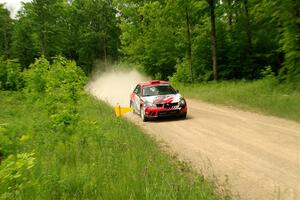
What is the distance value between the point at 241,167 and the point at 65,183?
369 centimetres

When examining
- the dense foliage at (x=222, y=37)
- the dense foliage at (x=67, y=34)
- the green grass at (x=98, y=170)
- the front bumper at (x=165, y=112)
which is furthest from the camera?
the dense foliage at (x=67, y=34)

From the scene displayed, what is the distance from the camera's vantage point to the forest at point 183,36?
20609mm

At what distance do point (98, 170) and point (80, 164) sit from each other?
0.80 metres

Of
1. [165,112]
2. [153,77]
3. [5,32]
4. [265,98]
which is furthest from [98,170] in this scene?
[5,32]

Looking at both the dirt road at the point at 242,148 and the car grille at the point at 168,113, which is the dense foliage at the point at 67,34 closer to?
the car grille at the point at 168,113

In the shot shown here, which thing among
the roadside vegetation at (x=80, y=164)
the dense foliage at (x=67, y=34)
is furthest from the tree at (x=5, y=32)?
the roadside vegetation at (x=80, y=164)

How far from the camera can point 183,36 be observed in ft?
104

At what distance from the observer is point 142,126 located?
14078 millimetres

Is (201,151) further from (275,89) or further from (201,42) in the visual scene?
(201,42)

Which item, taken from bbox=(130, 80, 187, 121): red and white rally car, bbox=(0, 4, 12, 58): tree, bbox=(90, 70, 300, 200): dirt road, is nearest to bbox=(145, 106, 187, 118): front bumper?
bbox=(130, 80, 187, 121): red and white rally car

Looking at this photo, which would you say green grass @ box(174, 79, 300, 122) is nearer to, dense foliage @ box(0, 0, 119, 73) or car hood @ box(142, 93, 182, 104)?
car hood @ box(142, 93, 182, 104)

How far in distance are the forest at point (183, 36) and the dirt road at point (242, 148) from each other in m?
6.59

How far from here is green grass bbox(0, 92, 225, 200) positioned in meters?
5.39

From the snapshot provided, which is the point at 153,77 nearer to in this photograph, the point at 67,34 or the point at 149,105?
the point at 149,105
